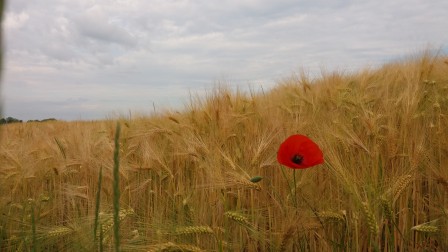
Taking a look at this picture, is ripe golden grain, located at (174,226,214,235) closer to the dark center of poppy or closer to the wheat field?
the wheat field

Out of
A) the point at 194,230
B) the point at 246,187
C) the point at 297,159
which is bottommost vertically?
the point at 194,230

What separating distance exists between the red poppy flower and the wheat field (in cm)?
8

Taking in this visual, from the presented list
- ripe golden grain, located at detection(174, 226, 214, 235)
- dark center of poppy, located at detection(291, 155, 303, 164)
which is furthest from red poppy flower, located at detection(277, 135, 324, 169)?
ripe golden grain, located at detection(174, 226, 214, 235)

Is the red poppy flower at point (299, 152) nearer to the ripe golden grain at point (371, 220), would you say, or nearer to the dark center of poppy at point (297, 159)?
the dark center of poppy at point (297, 159)

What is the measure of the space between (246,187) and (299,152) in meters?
0.29

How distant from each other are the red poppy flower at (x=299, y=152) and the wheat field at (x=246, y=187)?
8 centimetres

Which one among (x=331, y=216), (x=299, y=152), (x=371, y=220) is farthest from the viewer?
(x=331, y=216)

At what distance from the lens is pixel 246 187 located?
63.7 inches

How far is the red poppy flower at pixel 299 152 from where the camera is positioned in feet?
4.66

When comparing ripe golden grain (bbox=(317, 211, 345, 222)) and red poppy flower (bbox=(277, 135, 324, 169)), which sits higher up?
red poppy flower (bbox=(277, 135, 324, 169))

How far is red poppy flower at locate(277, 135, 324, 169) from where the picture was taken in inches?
55.9

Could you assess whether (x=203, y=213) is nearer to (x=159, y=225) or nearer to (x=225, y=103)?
(x=159, y=225)

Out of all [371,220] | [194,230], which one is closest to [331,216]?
[371,220]

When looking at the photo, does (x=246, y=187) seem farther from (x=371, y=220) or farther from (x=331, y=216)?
(x=371, y=220)
